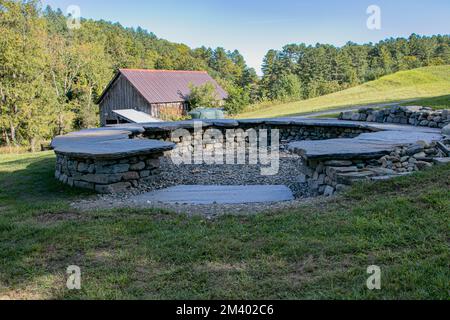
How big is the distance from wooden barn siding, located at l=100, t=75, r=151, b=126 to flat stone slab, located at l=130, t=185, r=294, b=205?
19.8 metres

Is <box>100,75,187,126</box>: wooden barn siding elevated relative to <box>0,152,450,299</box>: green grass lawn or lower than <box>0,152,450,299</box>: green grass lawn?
elevated

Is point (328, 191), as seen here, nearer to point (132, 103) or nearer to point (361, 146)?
point (361, 146)

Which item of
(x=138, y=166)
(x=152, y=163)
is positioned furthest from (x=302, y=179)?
(x=138, y=166)

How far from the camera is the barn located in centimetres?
2506

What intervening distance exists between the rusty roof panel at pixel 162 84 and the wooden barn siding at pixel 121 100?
1.60ft

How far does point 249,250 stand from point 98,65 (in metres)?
36.2

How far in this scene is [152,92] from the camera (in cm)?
2536

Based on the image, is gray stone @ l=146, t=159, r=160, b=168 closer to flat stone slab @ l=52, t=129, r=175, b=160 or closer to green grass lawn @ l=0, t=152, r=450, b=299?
flat stone slab @ l=52, t=129, r=175, b=160

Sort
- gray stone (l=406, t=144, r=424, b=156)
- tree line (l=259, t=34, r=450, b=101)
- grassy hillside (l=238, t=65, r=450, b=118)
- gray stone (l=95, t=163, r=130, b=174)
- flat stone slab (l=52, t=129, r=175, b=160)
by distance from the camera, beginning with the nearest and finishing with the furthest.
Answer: gray stone (l=406, t=144, r=424, b=156)
flat stone slab (l=52, t=129, r=175, b=160)
gray stone (l=95, t=163, r=130, b=174)
grassy hillside (l=238, t=65, r=450, b=118)
tree line (l=259, t=34, r=450, b=101)

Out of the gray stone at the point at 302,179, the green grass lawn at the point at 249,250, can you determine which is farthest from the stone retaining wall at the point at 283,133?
the green grass lawn at the point at 249,250

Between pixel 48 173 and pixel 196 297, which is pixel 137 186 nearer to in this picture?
pixel 48 173

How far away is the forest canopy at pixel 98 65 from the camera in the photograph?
23141 millimetres

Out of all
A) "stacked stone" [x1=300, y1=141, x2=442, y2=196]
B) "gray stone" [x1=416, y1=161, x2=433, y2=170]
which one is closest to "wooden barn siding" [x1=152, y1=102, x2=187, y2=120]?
"stacked stone" [x1=300, y1=141, x2=442, y2=196]

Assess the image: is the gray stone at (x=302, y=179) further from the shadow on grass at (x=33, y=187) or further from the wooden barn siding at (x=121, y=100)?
the wooden barn siding at (x=121, y=100)
